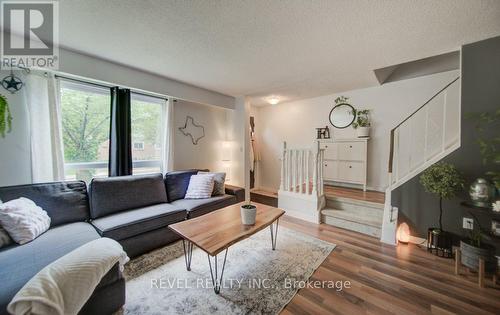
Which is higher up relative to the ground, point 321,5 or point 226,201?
point 321,5

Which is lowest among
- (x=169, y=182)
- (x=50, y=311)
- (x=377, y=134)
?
(x=50, y=311)

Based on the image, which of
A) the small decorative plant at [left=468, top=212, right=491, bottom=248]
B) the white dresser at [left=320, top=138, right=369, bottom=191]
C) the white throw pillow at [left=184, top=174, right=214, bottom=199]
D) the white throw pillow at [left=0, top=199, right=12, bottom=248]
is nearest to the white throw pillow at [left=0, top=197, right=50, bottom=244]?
the white throw pillow at [left=0, top=199, right=12, bottom=248]

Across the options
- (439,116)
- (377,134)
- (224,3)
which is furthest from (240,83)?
(439,116)

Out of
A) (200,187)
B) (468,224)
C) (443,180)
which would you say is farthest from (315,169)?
(200,187)

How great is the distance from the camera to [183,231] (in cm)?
169

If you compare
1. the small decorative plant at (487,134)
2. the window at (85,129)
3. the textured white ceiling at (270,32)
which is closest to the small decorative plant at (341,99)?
the textured white ceiling at (270,32)

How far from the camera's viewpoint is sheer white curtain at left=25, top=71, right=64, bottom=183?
2.05 m

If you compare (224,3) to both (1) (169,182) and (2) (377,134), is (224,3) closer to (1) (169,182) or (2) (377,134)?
(1) (169,182)

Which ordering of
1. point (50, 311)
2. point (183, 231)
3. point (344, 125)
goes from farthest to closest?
point (344, 125) → point (183, 231) → point (50, 311)

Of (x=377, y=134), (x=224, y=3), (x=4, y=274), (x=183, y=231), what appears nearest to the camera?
(x=4, y=274)

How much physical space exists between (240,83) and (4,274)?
3.22 metres

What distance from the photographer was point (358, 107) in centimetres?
369

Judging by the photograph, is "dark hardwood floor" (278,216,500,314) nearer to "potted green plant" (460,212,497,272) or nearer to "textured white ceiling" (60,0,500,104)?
"potted green plant" (460,212,497,272)

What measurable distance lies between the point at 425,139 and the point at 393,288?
1912 mm
